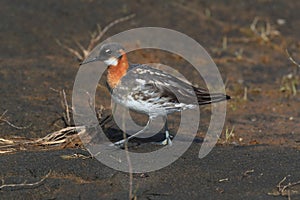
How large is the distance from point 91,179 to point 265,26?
689cm

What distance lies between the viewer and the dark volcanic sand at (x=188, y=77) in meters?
5.23

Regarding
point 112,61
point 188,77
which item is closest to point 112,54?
point 112,61

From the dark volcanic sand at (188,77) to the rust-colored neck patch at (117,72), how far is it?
752 mm

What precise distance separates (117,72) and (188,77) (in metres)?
3.19

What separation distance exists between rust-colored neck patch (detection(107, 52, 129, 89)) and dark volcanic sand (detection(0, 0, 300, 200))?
75 centimetres

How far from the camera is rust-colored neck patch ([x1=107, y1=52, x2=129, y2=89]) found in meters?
6.25

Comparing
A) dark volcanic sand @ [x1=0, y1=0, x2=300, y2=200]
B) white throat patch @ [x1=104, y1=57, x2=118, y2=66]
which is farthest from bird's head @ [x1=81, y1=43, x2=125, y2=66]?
dark volcanic sand @ [x1=0, y1=0, x2=300, y2=200]

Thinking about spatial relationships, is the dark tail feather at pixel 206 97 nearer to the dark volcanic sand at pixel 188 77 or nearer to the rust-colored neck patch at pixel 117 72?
the dark volcanic sand at pixel 188 77

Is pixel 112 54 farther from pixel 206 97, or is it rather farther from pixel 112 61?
pixel 206 97

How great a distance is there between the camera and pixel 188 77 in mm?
9359

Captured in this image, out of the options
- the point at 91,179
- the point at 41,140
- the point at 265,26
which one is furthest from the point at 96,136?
the point at 265,26

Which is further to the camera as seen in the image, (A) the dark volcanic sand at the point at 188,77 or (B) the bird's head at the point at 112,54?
(B) the bird's head at the point at 112,54

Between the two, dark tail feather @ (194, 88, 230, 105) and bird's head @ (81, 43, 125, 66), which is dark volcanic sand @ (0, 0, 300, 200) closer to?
dark tail feather @ (194, 88, 230, 105)

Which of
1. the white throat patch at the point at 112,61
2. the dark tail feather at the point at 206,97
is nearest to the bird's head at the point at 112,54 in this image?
the white throat patch at the point at 112,61
